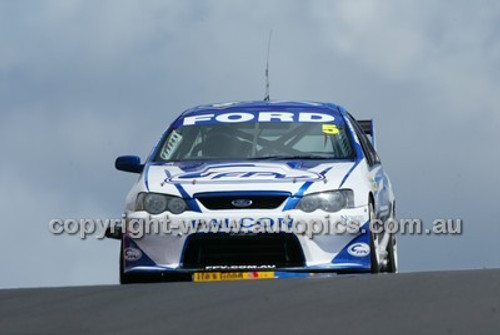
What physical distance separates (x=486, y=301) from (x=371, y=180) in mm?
4457

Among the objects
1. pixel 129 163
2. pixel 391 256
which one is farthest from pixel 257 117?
pixel 391 256

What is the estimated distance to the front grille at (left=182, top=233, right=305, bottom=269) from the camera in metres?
10.3

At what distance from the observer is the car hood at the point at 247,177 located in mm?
10469

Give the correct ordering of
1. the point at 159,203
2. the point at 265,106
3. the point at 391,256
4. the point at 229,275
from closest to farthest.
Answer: the point at 229,275, the point at 159,203, the point at 391,256, the point at 265,106

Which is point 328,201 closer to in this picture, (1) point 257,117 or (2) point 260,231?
(2) point 260,231

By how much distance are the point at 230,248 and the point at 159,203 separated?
0.62 meters

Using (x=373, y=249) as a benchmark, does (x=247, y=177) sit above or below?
above

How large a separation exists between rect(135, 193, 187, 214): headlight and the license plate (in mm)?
489

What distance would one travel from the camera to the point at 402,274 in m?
8.15

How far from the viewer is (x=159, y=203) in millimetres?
10508

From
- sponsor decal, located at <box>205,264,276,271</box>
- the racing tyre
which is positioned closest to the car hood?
sponsor decal, located at <box>205,264,276,271</box>

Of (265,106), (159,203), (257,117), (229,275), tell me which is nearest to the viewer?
(229,275)

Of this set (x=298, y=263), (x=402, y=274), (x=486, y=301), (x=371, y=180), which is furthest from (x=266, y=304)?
(x=371, y=180)

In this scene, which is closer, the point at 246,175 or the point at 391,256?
the point at 246,175
